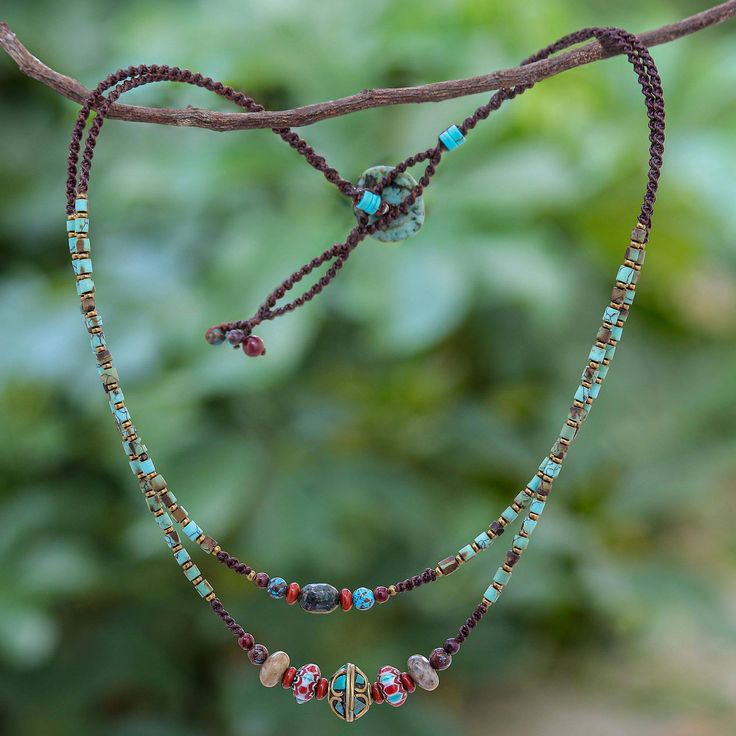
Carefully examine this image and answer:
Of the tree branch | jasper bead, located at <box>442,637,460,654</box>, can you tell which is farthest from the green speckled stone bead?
jasper bead, located at <box>442,637,460,654</box>

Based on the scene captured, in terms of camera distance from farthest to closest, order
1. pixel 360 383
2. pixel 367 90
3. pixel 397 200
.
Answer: pixel 360 383
pixel 397 200
pixel 367 90

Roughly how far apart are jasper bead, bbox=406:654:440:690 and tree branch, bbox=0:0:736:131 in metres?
0.44

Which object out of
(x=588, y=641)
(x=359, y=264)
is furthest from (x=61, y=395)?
(x=588, y=641)

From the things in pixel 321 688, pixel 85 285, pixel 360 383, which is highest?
pixel 360 383

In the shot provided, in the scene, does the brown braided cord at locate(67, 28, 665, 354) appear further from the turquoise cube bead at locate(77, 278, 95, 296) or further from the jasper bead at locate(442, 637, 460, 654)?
the jasper bead at locate(442, 637, 460, 654)

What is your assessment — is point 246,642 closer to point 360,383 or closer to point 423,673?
point 423,673

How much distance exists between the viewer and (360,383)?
61.8 inches

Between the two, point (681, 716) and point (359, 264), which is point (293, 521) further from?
point (681, 716)

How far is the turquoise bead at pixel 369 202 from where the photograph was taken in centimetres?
73

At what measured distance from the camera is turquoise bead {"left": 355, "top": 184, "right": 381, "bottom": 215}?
2.39ft

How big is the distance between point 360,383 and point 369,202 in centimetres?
85

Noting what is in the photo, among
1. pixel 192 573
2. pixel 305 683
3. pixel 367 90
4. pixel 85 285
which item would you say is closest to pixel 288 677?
pixel 305 683

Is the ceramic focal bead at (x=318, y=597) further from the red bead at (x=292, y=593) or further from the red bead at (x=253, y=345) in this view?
the red bead at (x=253, y=345)

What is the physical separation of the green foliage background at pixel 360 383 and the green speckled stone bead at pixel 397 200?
0.42 meters
